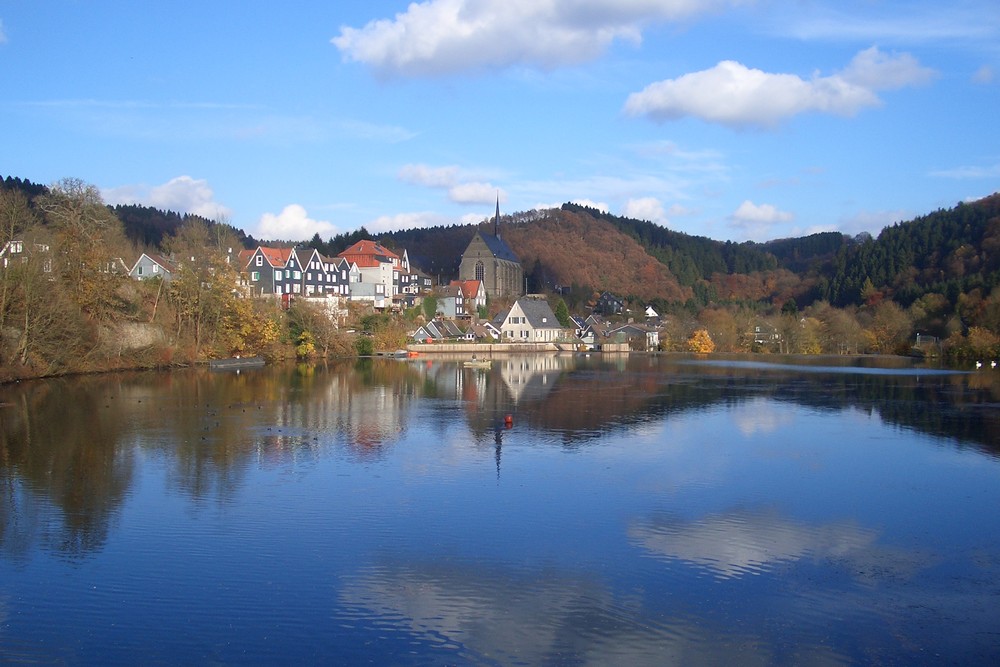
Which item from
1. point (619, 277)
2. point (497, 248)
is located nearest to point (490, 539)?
point (497, 248)

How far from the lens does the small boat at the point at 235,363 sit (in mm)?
40756

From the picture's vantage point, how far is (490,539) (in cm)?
1105

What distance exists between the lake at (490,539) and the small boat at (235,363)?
17714mm

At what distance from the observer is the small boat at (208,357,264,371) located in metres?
40.8

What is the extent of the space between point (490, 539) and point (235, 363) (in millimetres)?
34265

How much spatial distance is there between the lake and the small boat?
17.7 m

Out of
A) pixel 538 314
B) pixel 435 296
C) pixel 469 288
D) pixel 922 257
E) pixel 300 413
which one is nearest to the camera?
pixel 300 413

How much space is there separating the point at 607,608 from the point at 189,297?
1447 inches

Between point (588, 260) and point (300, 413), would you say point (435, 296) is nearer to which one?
point (588, 260)

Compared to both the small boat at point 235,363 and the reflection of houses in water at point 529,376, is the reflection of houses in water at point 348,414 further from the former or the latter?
the small boat at point 235,363

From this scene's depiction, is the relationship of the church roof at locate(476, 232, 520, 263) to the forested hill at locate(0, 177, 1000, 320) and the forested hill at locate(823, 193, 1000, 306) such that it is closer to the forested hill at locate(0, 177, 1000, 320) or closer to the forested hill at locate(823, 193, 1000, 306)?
the forested hill at locate(0, 177, 1000, 320)

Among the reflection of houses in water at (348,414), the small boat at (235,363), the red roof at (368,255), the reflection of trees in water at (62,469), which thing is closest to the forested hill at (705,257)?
the red roof at (368,255)

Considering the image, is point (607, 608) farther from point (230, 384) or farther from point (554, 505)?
point (230, 384)

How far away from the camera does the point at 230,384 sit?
32.2 metres
